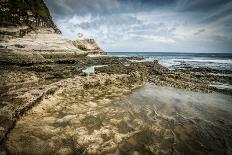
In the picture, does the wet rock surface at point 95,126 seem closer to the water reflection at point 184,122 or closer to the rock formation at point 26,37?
the water reflection at point 184,122

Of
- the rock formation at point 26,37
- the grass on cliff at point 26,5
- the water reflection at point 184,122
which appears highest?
the grass on cliff at point 26,5

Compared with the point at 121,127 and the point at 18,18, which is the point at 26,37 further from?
the point at 121,127

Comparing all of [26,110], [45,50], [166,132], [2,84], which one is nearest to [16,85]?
[2,84]

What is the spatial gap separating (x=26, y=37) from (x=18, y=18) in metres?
7.78

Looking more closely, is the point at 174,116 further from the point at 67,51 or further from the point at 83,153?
the point at 67,51

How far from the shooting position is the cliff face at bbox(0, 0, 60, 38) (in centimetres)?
2970

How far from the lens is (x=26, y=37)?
1162 inches

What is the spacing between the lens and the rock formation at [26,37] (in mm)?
20244

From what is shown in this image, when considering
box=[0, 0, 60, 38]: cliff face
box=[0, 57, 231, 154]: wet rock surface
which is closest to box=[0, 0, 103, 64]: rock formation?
box=[0, 0, 60, 38]: cliff face

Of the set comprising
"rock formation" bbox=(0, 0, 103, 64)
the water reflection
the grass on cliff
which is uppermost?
the grass on cliff

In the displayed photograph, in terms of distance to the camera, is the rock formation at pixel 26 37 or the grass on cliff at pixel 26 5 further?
the grass on cliff at pixel 26 5

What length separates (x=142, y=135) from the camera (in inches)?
213

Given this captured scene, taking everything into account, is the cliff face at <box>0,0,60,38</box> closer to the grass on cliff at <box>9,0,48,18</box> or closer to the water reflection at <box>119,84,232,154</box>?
the grass on cliff at <box>9,0,48,18</box>

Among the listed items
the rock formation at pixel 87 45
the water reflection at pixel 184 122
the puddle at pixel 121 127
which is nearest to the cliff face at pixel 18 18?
the rock formation at pixel 87 45
